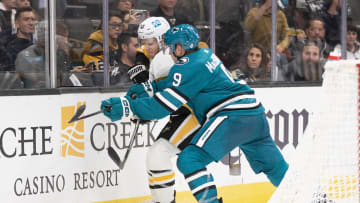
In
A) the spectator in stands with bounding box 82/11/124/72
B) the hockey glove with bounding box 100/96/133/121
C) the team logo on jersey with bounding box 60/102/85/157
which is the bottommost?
the team logo on jersey with bounding box 60/102/85/157

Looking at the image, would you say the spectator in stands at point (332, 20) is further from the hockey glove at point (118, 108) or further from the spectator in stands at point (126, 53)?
the hockey glove at point (118, 108)

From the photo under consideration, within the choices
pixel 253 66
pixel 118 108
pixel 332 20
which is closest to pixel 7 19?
pixel 118 108

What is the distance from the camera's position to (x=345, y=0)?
265 inches

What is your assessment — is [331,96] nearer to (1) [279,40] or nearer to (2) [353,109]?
(2) [353,109]

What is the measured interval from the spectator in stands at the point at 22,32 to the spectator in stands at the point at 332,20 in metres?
2.84

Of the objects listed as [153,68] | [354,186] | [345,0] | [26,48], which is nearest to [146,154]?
[153,68]

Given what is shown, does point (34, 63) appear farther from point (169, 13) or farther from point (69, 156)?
point (169, 13)

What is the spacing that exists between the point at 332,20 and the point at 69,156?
2892 millimetres

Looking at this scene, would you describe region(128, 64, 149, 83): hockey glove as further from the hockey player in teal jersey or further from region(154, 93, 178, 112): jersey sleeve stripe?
region(154, 93, 178, 112): jersey sleeve stripe

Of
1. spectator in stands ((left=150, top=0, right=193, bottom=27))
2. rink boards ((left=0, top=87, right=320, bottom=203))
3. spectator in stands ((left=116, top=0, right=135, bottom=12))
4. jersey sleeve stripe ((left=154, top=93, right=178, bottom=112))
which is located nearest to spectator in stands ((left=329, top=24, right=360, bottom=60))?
rink boards ((left=0, top=87, right=320, bottom=203))

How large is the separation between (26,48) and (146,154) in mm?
1170

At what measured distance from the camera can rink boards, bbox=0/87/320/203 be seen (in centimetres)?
462

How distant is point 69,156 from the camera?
4.94 metres

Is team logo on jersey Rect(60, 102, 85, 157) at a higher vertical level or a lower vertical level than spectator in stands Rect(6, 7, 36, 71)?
lower
